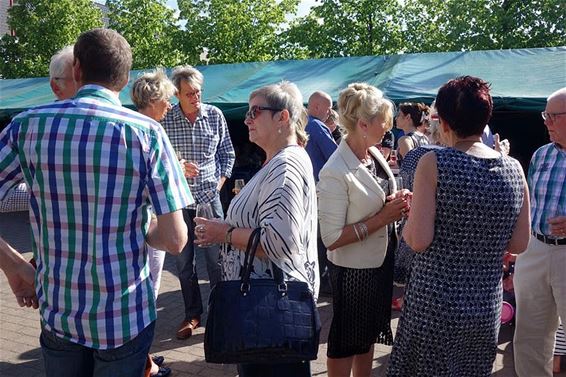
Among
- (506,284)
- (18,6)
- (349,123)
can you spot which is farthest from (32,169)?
(18,6)

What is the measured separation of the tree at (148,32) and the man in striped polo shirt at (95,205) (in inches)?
753

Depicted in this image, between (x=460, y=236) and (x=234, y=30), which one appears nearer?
(x=460, y=236)

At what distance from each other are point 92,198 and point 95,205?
1.0 inches

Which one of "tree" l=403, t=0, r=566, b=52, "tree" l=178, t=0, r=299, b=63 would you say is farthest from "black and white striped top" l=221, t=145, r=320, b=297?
"tree" l=178, t=0, r=299, b=63

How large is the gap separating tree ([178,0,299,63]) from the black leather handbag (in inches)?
707

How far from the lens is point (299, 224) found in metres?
2.20

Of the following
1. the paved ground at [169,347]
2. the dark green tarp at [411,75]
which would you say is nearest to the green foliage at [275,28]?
the dark green tarp at [411,75]

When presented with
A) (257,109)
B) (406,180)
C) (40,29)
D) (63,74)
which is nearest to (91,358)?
(257,109)

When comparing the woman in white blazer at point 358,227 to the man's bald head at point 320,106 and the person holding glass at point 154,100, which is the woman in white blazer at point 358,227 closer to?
the person holding glass at point 154,100

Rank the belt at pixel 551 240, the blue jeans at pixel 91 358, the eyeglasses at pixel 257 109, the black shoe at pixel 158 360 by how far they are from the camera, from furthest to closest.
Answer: the black shoe at pixel 158 360 < the belt at pixel 551 240 < the eyeglasses at pixel 257 109 < the blue jeans at pixel 91 358

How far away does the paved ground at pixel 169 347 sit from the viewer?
390cm

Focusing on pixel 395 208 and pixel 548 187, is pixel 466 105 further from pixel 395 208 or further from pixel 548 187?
pixel 548 187

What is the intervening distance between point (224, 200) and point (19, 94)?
20.1ft

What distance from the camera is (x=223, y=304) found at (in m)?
2.13
